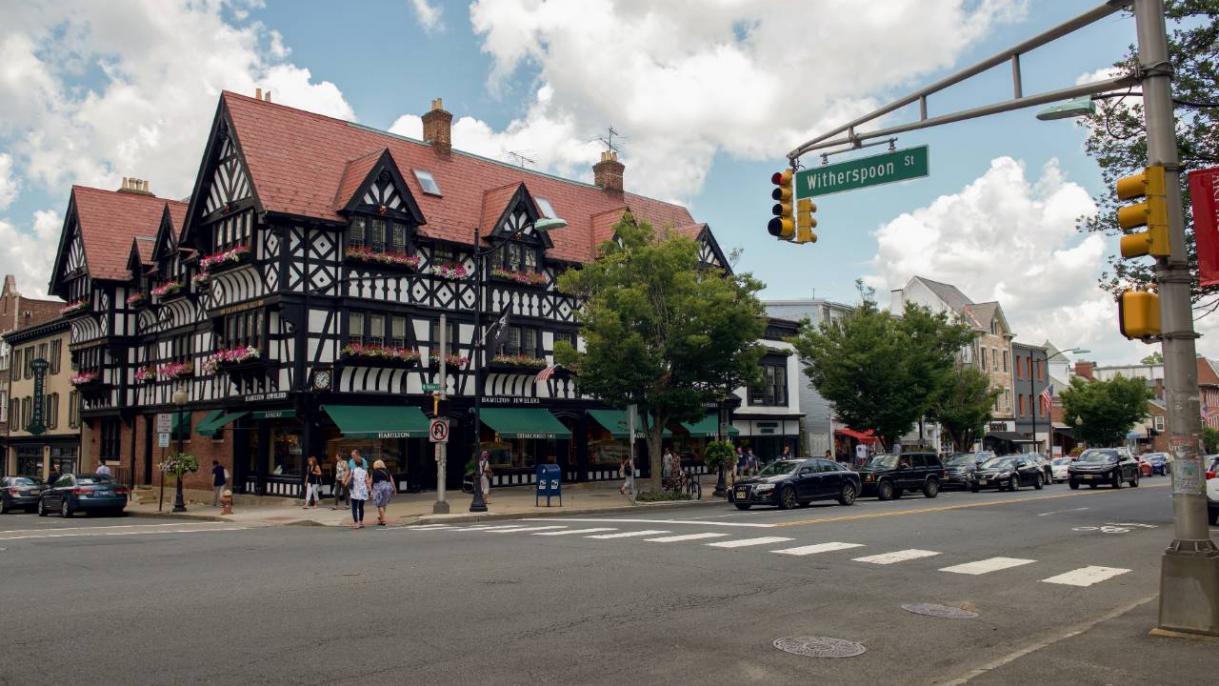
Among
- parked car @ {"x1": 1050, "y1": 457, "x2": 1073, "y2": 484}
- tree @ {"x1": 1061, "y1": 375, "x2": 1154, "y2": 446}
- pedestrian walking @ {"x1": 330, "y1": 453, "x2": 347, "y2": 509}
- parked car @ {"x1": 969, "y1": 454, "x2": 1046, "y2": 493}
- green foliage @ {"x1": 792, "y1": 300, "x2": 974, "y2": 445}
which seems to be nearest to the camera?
pedestrian walking @ {"x1": 330, "y1": 453, "x2": 347, "y2": 509}

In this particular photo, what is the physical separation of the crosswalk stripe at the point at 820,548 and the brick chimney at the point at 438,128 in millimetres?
27789

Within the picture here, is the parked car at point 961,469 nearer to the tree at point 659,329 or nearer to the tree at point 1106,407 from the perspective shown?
the tree at point 659,329

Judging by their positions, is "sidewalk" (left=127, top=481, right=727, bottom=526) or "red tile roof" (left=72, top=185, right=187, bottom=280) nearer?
"sidewalk" (left=127, top=481, right=727, bottom=526)

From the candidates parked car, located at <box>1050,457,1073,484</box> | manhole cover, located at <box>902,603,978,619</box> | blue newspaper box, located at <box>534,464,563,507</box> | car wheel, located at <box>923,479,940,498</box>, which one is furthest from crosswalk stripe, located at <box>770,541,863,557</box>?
parked car, located at <box>1050,457,1073,484</box>

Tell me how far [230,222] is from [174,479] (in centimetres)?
1135

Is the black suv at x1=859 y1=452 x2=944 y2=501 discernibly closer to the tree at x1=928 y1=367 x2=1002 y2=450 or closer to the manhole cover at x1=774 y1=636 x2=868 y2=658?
the tree at x1=928 y1=367 x2=1002 y2=450

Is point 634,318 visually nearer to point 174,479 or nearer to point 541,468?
point 541,468

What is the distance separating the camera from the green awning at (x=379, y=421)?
97.7 feet

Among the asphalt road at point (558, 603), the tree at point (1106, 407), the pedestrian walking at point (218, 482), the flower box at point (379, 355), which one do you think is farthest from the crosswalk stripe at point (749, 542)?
the tree at point (1106, 407)

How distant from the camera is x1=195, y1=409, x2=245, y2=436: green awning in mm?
32469

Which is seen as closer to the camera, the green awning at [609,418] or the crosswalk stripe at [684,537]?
the crosswalk stripe at [684,537]

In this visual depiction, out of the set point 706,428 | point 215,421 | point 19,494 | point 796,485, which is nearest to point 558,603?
point 796,485

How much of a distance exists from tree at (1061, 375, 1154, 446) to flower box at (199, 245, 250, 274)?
59099 mm

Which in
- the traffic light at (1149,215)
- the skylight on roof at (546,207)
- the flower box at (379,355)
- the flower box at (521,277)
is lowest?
the traffic light at (1149,215)
